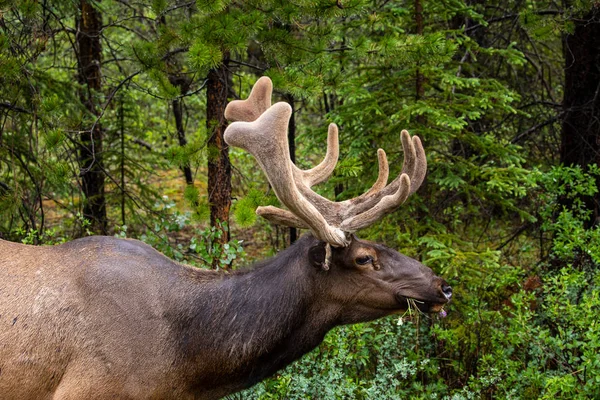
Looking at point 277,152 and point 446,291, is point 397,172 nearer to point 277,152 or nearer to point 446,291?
point 446,291

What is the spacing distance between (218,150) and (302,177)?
1.95m

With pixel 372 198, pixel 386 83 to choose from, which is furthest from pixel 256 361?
pixel 386 83

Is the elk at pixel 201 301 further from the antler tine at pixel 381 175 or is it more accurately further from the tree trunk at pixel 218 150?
the tree trunk at pixel 218 150

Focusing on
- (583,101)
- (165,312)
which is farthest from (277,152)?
(583,101)

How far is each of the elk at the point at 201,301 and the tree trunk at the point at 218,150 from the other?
215 centimetres

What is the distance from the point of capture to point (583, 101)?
919 centimetres

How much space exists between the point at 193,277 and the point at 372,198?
1.49 m

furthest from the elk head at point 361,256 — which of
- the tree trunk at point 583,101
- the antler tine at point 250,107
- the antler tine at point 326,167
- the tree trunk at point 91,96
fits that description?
the tree trunk at point 91,96

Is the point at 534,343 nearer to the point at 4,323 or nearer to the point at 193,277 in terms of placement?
the point at 193,277

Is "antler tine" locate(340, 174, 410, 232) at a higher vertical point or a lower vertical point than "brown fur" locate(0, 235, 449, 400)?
higher

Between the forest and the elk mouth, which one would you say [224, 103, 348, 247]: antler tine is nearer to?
the elk mouth

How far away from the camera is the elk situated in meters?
4.51

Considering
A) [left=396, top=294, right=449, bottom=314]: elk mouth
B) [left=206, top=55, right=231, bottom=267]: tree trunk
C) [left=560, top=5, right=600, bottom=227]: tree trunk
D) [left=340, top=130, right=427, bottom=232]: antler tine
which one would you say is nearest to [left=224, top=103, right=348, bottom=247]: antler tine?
[left=340, top=130, right=427, bottom=232]: antler tine

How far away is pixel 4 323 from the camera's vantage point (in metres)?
4.60
